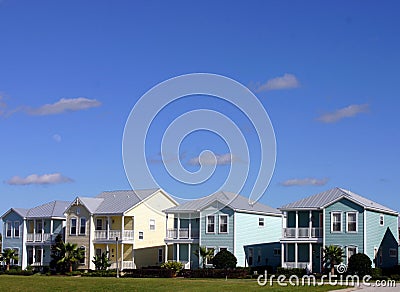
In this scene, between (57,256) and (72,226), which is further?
(72,226)

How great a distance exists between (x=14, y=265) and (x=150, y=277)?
22.6m

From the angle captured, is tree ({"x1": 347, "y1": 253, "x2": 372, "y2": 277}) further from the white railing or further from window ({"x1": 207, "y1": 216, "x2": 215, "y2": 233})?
the white railing

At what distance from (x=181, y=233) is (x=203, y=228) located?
2.25m

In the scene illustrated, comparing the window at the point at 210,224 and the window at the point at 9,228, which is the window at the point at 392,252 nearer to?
the window at the point at 210,224

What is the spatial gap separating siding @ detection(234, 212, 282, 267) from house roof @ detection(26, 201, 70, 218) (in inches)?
757

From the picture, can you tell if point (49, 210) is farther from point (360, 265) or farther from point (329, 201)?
point (360, 265)

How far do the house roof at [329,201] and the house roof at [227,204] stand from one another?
5143mm

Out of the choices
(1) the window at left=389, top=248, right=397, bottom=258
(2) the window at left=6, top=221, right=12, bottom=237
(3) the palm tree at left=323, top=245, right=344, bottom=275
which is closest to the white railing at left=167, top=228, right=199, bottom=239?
(3) the palm tree at left=323, top=245, right=344, bottom=275

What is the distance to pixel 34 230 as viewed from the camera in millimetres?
74000

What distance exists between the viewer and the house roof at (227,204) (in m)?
61.6

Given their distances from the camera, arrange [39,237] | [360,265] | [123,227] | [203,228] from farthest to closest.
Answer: [39,237] → [123,227] → [203,228] → [360,265]

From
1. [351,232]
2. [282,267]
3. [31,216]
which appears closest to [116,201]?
[31,216]

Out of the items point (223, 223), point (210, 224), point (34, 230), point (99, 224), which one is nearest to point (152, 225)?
point (99, 224)

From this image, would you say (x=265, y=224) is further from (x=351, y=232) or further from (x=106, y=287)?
(x=106, y=287)
